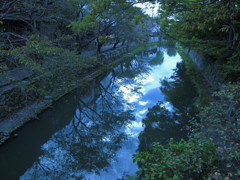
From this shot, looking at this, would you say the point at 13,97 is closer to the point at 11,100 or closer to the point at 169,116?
the point at 11,100

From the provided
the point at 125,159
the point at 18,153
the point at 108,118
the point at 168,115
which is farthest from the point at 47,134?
the point at 168,115

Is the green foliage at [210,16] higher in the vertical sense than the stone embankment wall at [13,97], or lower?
higher

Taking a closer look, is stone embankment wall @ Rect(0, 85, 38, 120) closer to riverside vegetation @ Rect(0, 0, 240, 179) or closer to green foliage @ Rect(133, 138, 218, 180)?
riverside vegetation @ Rect(0, 0, 240, 179)

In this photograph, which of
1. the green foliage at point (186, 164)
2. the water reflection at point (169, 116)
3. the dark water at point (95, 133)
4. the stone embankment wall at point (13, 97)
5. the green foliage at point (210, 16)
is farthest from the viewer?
the stone embankment wall at point (13, 97)

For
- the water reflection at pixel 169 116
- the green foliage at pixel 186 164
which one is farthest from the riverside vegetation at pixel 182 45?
the water reflection at pixel 169 116

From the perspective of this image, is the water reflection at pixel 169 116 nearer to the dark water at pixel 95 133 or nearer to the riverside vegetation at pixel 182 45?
the dark water at pixel 95 133

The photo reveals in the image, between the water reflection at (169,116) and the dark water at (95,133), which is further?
the water reflection at (169,116)

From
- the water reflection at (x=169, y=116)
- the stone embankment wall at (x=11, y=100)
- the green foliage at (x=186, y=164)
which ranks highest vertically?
the stone embankment wall at (x=11, y=100)

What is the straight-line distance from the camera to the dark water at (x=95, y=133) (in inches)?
204

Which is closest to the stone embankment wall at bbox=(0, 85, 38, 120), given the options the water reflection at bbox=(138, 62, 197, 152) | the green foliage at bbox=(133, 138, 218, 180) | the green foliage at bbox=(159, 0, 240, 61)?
the water reflection at bbox=(138, 62, 197, 152)

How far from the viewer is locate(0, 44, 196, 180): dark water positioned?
518 centimetres

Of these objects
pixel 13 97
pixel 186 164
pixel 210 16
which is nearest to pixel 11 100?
pixel 13 97

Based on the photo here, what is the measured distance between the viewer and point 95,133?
6.97 meters

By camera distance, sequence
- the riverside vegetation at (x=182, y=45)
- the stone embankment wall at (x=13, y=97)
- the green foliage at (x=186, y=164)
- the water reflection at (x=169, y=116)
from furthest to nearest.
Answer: the stone embankment wall at (x=13, y=97) < the water reflection at (x=169, y=116) < the riverside vegetation at (x=182, y=45) < the green foliage at (x=186, y=164)
